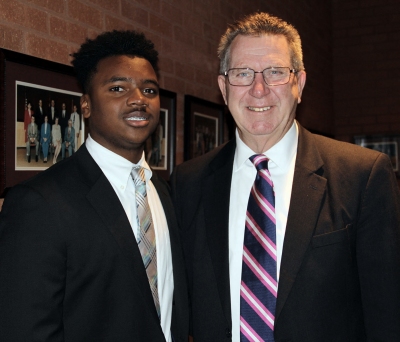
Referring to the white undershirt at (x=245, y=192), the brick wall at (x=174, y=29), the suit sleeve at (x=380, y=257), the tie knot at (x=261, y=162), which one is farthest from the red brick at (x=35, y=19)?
the suit sleeve at (x=380, y=257)

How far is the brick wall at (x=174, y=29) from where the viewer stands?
1.94m

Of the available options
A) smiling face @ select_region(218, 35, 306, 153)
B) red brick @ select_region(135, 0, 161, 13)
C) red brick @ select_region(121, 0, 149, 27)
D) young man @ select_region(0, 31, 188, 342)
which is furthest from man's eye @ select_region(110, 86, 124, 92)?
red brick @ select_region(135, 0, 161, 13)

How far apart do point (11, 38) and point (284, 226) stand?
120cm

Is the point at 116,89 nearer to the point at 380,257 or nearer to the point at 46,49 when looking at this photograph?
the point at 46,49

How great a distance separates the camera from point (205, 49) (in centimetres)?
321

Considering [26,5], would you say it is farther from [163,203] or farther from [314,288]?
[314,288]

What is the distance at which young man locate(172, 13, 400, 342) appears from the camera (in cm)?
153

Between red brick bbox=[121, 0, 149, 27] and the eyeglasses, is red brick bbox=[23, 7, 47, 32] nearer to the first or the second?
red brick bbox=[121, 0, 149, 27]

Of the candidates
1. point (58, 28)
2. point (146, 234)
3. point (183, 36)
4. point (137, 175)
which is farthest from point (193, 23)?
point (146, 234)

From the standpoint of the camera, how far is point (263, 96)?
5.56 ft

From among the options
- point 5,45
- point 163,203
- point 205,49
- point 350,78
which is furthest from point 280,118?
point 350,78

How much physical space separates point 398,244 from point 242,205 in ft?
1.67

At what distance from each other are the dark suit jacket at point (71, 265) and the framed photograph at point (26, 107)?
355 mm

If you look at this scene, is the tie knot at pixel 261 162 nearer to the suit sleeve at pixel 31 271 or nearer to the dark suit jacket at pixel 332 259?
the dark suit jacket at pixel 332 259
